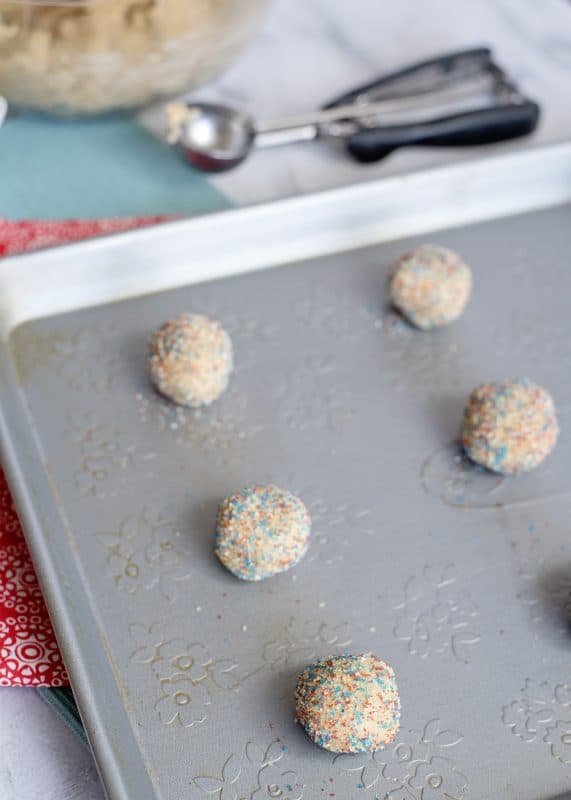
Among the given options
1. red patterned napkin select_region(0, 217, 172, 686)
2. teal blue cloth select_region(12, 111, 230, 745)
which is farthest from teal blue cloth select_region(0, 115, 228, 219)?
red patterned napkin select_region(0, 217, 172, 686)

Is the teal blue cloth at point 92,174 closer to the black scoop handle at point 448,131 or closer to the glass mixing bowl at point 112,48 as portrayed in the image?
the glass mixing bowl at point 112,48

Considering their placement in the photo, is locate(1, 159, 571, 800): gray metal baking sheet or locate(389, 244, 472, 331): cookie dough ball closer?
locate(1, 159, 571, 800): gray metal baking sheet

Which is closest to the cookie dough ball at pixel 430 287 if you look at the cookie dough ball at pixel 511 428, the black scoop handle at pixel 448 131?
the cookie dough ball at pixel 511 428

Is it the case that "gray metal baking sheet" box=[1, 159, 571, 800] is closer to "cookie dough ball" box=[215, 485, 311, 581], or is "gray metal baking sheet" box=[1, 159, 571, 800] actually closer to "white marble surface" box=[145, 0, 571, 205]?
"cookie dough ball" box=[215, 485, 311, 581]

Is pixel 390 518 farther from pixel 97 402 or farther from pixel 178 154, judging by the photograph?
pixel 178 154

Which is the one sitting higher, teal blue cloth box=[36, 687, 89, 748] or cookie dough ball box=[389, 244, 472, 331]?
cookie dough ball box=[389, 244, 472, 331]

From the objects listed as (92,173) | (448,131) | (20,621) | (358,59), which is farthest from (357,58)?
(20,621)
